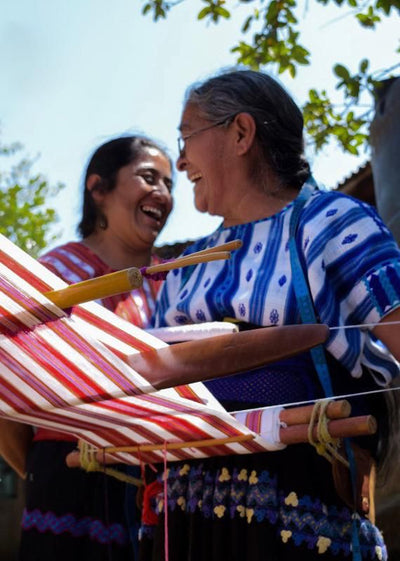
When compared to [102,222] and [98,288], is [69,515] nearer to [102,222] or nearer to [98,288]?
[102,222]

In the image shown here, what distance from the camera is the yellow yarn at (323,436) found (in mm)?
1622

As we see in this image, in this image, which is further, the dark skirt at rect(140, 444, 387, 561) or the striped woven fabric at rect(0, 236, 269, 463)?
the dark skirt at rect(140, 444, 387, 561)

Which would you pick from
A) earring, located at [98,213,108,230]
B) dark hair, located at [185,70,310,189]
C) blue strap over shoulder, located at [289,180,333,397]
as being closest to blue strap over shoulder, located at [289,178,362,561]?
blue strap over shoulder, located at [289,180,333,397]

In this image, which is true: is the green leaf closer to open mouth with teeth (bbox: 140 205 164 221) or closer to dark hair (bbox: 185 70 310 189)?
open mouth with teeth (bbox: 140 205 164 221)

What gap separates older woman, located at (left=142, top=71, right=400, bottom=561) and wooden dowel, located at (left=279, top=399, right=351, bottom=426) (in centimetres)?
12

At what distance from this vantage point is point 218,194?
222 centimetres

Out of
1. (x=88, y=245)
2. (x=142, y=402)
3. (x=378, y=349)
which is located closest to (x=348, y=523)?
(x=378, y=349)

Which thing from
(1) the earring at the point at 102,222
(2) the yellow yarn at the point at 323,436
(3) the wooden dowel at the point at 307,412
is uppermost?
(1) the earring at the point at 102,222

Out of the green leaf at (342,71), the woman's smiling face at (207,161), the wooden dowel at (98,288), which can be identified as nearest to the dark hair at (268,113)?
the woman's smiling face at (207,161)

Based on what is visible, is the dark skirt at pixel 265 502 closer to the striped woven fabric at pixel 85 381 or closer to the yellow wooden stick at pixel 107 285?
the striped woven fabric at pixel 85 381

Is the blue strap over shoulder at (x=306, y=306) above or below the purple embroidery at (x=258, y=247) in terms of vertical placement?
below

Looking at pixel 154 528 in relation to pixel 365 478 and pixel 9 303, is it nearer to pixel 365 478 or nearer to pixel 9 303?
pixel 365 478

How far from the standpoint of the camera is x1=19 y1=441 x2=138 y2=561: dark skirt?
245 cm

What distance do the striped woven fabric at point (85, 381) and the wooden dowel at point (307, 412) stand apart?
0.08 meters
